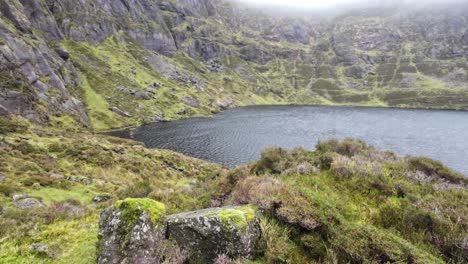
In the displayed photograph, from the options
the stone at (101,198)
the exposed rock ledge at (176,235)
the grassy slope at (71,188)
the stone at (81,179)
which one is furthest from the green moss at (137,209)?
the stone at (81,179)

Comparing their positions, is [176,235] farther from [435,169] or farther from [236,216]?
[435,169]

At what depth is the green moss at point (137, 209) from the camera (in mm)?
8203

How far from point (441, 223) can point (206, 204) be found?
9.18m

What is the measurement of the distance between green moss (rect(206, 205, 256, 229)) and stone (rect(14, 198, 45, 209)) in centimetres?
1993

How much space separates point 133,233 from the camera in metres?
7.88

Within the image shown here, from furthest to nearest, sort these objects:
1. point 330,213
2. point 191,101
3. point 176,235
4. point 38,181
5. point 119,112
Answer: point 191,101 < point 119,112 < point 38,181 < point 330,213 < point 176,235

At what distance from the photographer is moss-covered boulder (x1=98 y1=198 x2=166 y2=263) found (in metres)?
7.72

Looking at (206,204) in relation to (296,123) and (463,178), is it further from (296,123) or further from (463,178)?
(296,123)

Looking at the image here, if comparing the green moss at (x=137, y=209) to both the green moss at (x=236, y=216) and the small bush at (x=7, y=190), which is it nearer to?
the green moss at (x=236, y=216)

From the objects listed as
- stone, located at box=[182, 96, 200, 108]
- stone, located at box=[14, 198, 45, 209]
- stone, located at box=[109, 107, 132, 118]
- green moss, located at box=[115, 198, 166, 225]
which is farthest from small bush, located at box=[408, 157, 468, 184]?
stone, located at box=[182, 96, 200, 108]

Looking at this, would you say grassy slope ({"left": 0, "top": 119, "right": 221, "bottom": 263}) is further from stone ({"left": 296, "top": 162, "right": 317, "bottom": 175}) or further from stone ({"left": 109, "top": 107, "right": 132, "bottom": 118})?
stone ({"left": 109, "top": 107, "right": 132, "bottom": 118})

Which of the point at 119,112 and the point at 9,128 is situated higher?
Answer: the point at 9,128

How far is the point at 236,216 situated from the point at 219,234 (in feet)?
2.25

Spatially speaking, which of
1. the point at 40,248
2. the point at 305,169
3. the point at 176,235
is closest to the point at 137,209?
the point at 176,235
